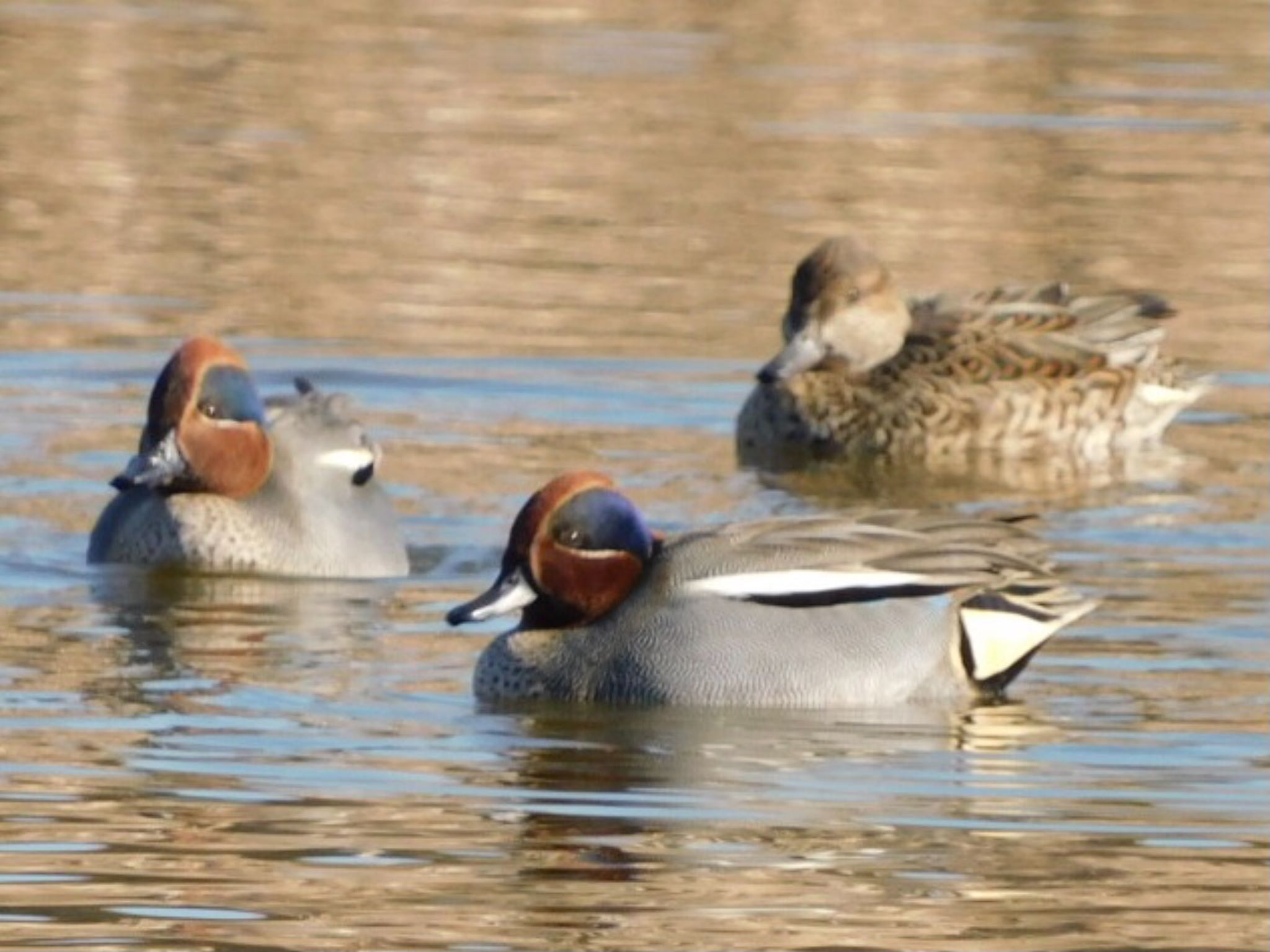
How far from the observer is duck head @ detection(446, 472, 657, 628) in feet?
33.1

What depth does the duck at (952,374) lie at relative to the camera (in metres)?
15.0

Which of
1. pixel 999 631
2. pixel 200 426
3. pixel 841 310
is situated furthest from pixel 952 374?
pixel 999 631

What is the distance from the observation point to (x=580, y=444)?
14180 mm

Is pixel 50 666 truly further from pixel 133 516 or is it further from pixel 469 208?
pixel 469 208

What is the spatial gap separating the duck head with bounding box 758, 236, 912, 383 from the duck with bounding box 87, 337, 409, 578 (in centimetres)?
308

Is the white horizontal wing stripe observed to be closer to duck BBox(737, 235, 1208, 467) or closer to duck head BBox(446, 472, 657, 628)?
duck head BBox(446, 472, 657, 628)

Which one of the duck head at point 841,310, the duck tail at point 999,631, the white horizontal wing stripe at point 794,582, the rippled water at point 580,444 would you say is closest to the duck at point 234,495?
the rippled water at point 580,444

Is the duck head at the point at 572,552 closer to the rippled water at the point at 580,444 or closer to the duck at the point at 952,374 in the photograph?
the rippled water at the point at 580,444

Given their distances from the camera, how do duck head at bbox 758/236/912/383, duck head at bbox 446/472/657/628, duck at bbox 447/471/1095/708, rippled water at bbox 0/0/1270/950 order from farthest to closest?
duck head at bbox 758/236/912/383
duck head at bbox 446/472/657/628
duck at bbox 447/471/1095/708
rippled water at bbox 0/0/1270/950

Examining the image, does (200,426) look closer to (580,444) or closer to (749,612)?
(580,444)

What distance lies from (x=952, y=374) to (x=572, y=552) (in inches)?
209

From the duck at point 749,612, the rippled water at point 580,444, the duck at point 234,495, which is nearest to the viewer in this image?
the rippled water at point 580,444

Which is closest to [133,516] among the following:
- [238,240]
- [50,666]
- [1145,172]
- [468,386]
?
[50,666]

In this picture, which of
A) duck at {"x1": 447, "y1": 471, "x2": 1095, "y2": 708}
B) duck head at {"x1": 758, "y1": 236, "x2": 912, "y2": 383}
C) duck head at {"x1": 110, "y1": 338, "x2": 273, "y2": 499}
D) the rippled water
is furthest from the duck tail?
duck head at {"x1": 758, "y1": 236, "x2": 912, "y2": 383}
